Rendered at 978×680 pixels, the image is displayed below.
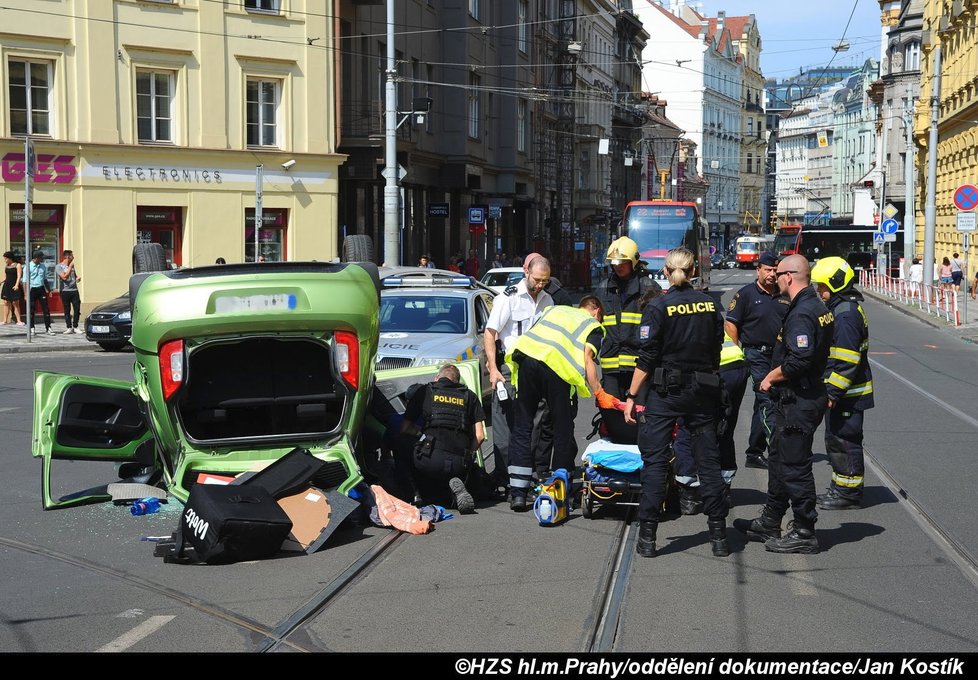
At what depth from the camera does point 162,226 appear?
30234 mm

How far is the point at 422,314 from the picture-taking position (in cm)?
1354

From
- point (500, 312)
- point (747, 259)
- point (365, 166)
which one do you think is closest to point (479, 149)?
point (365, 166)

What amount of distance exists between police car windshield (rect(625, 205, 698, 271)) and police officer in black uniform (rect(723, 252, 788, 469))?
90.5 feet

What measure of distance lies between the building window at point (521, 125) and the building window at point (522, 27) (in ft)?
7.88

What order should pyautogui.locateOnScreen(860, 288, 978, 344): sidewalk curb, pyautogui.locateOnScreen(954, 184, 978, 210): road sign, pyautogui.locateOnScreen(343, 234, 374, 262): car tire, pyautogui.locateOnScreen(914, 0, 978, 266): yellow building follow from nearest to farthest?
pyautogui.locateOnScreen(343, 234, 374, 262): car tire, pyautogui.locateOnScreen(860, 288, 978, 344): sidewalk curb, pyautogui.locateOnScreen(954, 184, 978, 210): road sign, pyautogui.locateOnScreen(914, 0, 978, 266): yellow building

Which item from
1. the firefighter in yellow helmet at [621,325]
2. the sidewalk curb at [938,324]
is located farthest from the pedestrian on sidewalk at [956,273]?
the firefighter in yellow helmet at [621,325]

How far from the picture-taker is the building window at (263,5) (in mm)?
31138

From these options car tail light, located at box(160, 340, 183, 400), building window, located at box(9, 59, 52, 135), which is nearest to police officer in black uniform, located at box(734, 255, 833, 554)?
car tail light, located at box(160, 340, 183, 400)

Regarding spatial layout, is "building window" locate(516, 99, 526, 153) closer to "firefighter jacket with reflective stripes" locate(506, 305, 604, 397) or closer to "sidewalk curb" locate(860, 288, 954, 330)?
"sidewalk curb" locate(860, 288, 954, 330)

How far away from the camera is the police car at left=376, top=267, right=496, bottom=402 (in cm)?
1219

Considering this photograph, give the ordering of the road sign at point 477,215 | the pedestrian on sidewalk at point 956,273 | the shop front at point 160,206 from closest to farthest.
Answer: the shop front at point 160,206, the road sign at point 477,215, the pedestrian on sidewalk at point 956,273

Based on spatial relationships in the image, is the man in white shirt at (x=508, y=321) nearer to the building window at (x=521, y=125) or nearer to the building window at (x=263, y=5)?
the building window at (x=263, y=5)

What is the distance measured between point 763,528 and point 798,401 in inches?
34.1
